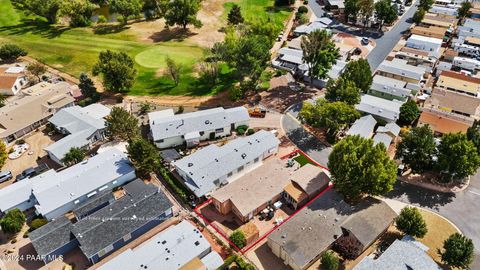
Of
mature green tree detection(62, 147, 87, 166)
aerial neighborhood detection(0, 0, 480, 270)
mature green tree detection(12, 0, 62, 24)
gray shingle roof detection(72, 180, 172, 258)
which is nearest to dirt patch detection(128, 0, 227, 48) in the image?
aerial neighborhood detection(0, 0, 480, 270)

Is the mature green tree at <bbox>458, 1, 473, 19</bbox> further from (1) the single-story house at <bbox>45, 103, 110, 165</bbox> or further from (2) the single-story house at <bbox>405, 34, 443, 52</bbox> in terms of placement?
(1) the single-story house at <bbox>45, 103, 110, 165</bbox>

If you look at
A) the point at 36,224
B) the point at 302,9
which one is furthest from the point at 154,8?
the point at 36,224

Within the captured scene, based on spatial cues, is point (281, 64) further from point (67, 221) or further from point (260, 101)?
point (67, 221)

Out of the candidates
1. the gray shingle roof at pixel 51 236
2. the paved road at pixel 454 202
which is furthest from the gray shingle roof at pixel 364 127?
the gray shingle roof at pixel 51 236

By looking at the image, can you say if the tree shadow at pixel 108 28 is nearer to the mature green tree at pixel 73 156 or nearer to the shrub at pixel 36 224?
the mature green tree at pixel 73 156

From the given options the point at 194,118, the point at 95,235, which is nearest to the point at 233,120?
the point at 194,118
